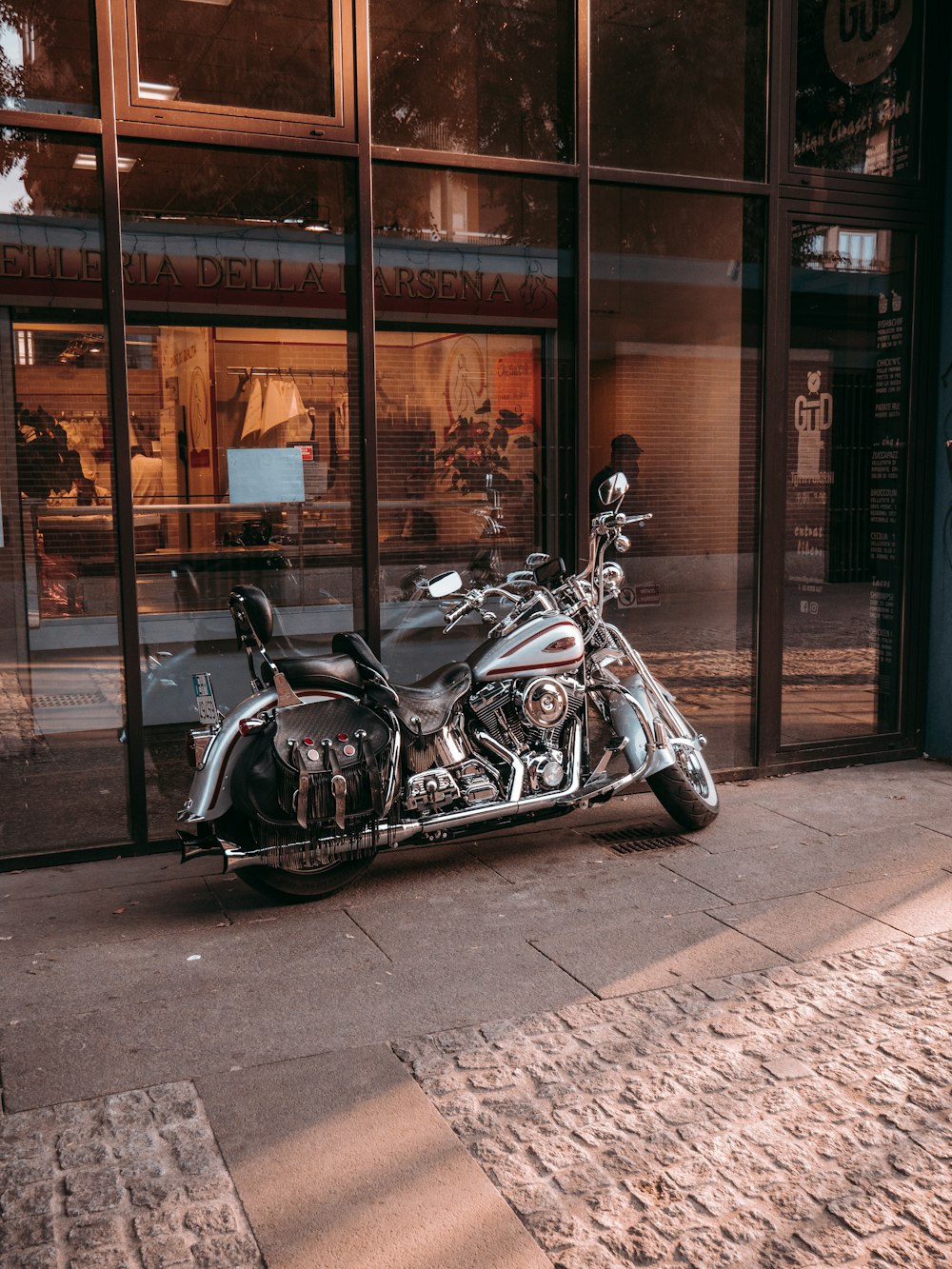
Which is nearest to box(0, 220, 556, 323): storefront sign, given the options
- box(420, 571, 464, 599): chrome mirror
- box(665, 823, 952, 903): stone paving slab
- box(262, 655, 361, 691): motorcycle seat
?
box(420, 571, 464, 599): chrome mirror

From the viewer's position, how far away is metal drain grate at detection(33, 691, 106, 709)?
5.64m

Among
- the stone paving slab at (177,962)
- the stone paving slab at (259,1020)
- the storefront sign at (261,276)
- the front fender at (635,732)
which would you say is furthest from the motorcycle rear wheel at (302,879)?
the storefront sign at (261,276)

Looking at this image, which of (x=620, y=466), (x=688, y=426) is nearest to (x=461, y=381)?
(x=620, y=466)

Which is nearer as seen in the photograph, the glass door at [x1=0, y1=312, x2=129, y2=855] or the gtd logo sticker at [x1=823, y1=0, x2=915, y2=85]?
the glass door at [x1=0, y1=312, x2=129, y2=855]

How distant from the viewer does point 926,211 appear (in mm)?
7320

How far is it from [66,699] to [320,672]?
1469 millimetres

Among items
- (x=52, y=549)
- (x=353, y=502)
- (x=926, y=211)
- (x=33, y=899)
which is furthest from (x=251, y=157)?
(x=926, y=211)

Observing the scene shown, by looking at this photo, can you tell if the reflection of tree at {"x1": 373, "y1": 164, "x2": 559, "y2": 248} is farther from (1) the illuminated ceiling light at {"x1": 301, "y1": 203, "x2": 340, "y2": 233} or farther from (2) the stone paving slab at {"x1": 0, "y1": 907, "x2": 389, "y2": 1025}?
(2) the stone paving slab at {"x1": 0, "y1": 907, "x2": 389, "y2": 1025}

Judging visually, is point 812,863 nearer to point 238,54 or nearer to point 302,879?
point 302,879

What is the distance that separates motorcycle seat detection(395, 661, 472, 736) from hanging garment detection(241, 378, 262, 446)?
1.54 meters

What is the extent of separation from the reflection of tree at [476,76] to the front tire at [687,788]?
3.22 m

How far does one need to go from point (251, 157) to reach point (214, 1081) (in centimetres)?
418

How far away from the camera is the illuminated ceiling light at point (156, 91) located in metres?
5.41

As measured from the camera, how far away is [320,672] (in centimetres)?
496
